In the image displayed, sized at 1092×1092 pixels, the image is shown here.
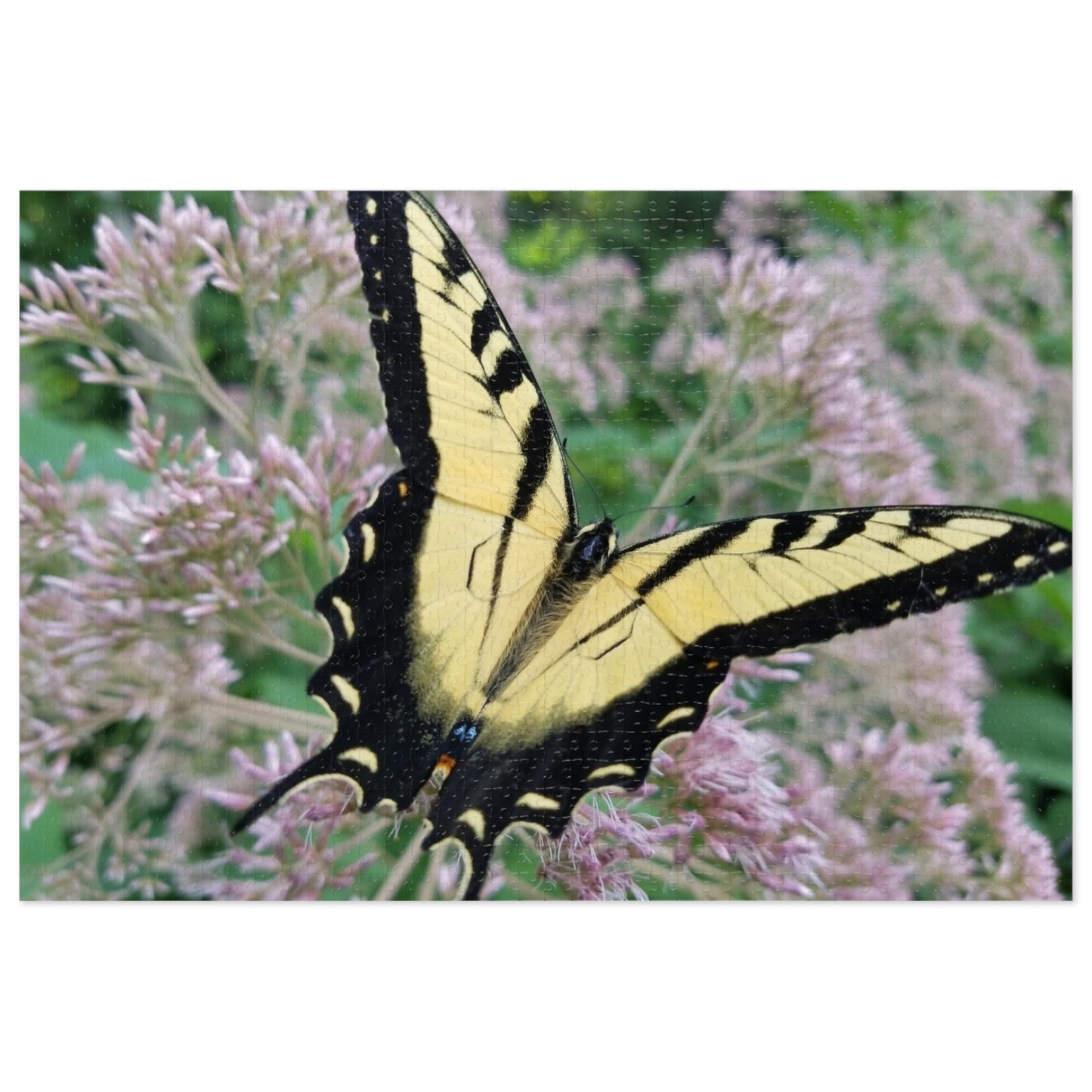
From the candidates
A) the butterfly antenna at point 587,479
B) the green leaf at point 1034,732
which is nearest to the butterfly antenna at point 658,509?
the butterfly antenna at point 587,479

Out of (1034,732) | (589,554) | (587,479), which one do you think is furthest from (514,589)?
(1034,732)

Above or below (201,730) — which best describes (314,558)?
above

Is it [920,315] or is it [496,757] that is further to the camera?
[920,315]

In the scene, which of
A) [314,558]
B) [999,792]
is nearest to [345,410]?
[314,558]

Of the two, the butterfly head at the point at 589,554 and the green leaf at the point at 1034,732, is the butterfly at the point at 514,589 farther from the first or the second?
the green leaf at the point at 1034,732

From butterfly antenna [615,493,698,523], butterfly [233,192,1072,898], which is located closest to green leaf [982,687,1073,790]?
butterfly [233,192,1072,898]

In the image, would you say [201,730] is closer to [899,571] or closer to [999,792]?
[899,571]

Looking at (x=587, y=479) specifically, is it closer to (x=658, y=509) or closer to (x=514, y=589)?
(x=658, y=509)
